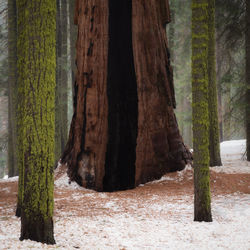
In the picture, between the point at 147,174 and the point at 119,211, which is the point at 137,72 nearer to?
the point at 147,174

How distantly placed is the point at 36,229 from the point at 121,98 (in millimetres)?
4974

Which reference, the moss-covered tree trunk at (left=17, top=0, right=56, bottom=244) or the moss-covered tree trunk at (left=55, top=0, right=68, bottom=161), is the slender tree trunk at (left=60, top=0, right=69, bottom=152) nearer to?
the moss-covered tree trunk at (left=55, top=0, right=68, bottom=161)

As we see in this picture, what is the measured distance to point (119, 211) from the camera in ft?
19.2

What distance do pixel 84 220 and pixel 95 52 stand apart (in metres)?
4.54

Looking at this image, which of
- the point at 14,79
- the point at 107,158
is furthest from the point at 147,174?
the point at 14,79

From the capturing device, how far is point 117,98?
8.23m

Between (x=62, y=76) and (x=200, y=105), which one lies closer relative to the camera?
(x=200, y=105)

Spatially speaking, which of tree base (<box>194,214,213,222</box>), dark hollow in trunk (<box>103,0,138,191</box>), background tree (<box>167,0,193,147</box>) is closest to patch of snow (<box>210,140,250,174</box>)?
dark hollow in trunk (<box>103,0,138,191</box>)

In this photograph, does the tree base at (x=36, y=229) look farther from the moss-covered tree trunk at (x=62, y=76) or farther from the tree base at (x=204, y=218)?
the moss-covered tree trunk at (x=62, y=76)

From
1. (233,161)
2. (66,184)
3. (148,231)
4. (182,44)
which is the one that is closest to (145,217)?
(148,231)

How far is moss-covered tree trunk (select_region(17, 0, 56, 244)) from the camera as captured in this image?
369 centimetres

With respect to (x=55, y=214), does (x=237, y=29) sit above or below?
above

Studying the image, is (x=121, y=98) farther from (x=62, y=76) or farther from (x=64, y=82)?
(x=64, y=82)

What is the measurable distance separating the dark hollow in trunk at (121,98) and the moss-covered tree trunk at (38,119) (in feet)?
14.3
